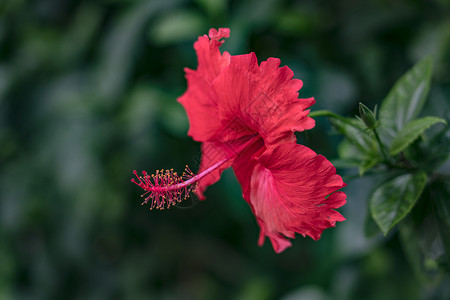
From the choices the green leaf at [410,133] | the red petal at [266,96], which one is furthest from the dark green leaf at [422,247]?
the red petal at [266,96]

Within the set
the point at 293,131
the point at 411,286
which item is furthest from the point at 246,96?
the point at 411,286

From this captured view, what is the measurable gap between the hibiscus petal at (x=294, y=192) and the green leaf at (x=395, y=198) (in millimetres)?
97

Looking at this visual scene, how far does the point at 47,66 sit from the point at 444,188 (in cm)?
160

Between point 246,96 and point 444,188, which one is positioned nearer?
point 246,96

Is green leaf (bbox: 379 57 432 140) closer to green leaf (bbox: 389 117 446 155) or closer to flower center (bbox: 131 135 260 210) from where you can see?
green leaf (bbox: 389 117 446 155)

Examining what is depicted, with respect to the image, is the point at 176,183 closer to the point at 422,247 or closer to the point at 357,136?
the point at 357,136

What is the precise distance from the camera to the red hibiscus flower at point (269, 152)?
612 millimetres

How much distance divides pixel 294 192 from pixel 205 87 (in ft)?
0.79

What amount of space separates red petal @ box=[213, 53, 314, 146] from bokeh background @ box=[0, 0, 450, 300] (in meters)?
0.35

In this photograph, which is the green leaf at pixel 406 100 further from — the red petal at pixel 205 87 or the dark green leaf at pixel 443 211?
the red petal at pixel 205 87

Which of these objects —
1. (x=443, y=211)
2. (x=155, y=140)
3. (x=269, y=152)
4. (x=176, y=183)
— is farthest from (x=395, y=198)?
(x=155, y=140)

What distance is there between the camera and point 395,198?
2.32 feet

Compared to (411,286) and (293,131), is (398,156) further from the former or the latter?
(411,286)

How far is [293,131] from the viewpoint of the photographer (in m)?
0.62
